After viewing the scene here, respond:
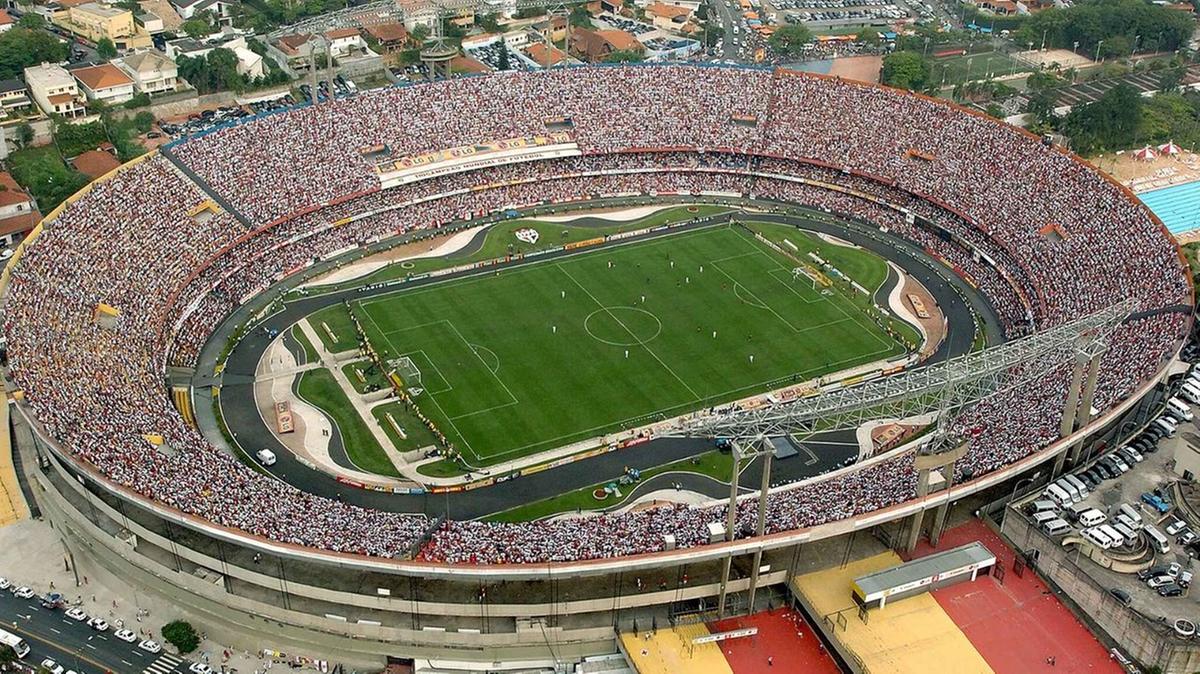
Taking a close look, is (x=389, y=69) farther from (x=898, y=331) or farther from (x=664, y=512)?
(x=664, y=512)

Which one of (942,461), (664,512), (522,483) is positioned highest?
(942,461)

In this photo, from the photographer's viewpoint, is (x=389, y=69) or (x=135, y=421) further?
(x=389, y=69)

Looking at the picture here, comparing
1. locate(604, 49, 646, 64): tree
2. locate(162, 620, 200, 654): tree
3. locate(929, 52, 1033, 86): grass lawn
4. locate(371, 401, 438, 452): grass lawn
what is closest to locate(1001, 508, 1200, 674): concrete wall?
locate(371, 401, 438, 452): grass lawn

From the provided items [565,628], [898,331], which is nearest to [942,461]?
[565,628]

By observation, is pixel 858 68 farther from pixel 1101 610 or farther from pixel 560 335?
pixel 1101 610

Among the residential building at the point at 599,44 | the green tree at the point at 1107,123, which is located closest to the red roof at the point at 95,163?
the residential building at the point at 599,44

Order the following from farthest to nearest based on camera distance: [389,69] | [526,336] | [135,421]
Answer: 1. [389,69]
2. [526,336]
3. [135,421]
